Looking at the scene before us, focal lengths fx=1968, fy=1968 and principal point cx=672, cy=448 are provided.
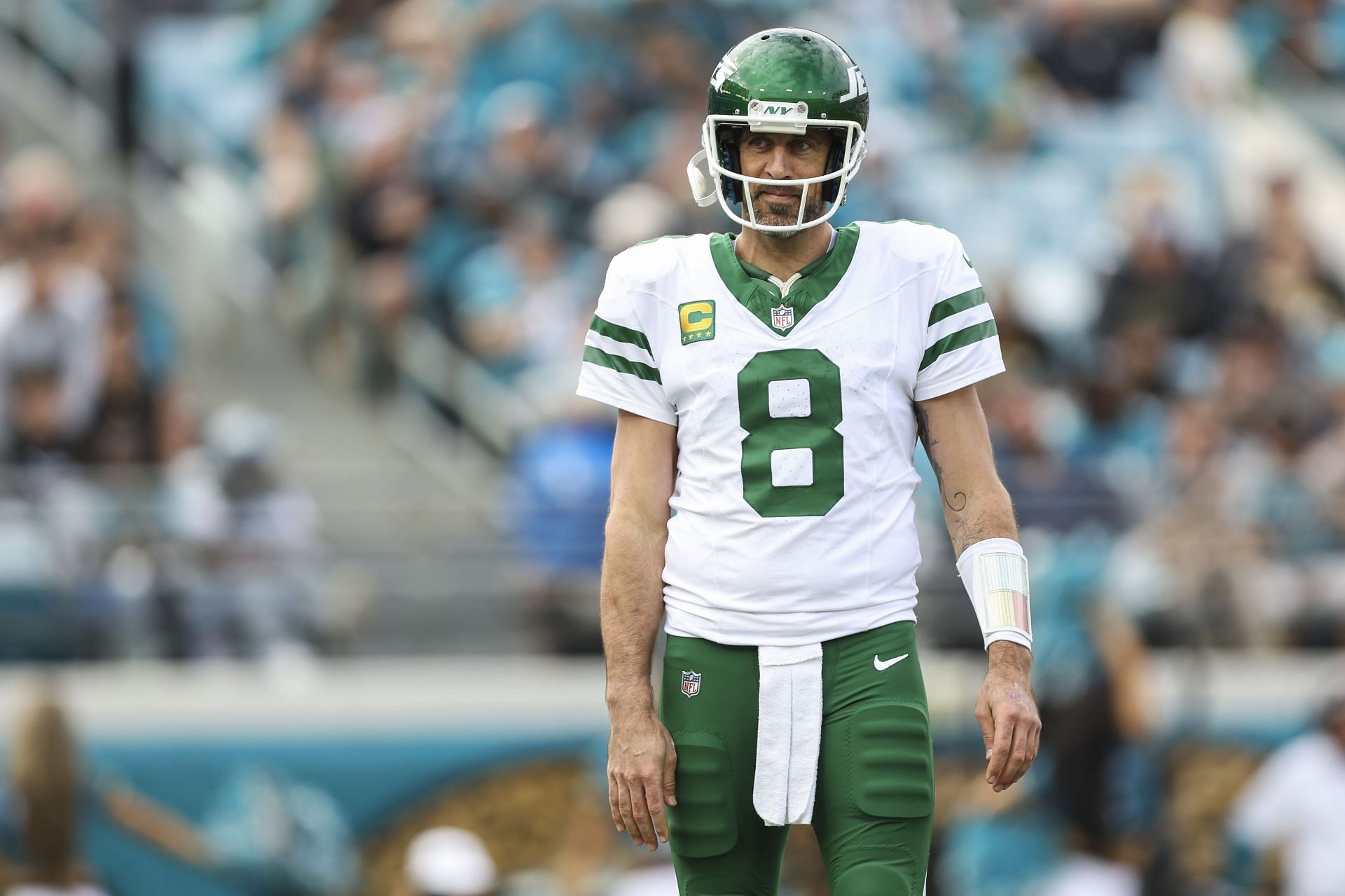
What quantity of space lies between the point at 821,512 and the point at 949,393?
15.3 inches

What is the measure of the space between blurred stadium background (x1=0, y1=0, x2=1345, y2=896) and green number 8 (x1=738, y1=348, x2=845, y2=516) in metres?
4.47

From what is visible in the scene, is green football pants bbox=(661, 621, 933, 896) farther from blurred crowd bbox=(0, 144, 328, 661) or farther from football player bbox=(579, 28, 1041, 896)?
blurred crowd bbox=(0, 144, 328, 661)

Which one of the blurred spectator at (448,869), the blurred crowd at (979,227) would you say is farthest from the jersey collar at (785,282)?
the blurred crowd at (979,227)

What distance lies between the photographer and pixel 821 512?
3.99 meters

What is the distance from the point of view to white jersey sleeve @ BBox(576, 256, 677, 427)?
4121 millimetres

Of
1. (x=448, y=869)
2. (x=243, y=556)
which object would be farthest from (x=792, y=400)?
(x=243, y=556)

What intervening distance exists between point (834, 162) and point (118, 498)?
5447 mm

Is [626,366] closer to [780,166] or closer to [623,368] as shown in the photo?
[623,368]

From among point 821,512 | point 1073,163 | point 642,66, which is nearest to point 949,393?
point 821,512

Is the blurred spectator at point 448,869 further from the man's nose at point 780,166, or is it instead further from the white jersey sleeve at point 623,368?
the man's nose at point 780,166

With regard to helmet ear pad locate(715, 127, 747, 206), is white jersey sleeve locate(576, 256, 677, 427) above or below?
below

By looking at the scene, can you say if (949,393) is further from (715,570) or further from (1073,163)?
(1073,163)

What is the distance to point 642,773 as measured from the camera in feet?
12.9

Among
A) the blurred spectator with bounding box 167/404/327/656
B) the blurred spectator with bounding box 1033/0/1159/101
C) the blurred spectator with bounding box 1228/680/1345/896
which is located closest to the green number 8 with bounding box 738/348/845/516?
the blurred spectator with bounding box 167/404/327/656
